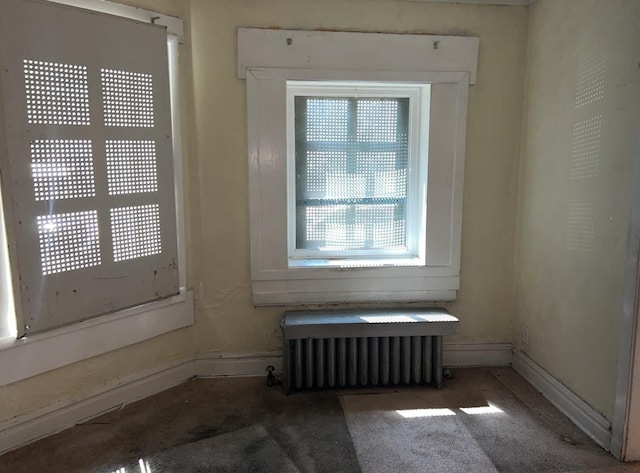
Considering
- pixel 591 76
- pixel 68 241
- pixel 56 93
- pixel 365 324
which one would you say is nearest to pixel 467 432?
pixel 365 324

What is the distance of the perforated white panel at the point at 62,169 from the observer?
6.04ft

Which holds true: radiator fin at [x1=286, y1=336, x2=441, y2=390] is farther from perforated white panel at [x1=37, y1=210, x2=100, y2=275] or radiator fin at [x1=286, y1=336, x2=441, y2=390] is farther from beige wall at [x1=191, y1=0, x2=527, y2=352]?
perforated white panel at [x1=37, y1=210, x2=100, y2=275]

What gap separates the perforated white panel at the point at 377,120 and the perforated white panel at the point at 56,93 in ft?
4.65

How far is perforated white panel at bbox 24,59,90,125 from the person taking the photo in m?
1.79

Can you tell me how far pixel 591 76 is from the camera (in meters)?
2.00

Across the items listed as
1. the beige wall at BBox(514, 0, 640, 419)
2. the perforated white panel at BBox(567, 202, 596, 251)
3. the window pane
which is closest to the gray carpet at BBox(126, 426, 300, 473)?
the window pane

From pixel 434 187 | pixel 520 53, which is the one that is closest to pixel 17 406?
pixel 434 187

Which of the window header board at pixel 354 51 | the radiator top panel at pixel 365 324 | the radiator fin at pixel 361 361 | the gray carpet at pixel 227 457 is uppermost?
the window header board at pixel 354 51

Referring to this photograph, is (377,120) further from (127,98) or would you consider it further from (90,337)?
(90,337)

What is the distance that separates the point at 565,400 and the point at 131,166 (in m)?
2.38

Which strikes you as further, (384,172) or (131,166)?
(384,172)

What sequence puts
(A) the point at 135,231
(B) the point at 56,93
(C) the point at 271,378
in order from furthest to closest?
1. (C) the point at 271,378
2. (A) the point at 135,231
3. (B) the point at 56,93

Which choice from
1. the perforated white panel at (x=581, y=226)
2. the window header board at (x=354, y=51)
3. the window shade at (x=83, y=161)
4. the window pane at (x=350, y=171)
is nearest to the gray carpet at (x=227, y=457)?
the window shade at (x=83, y=161)

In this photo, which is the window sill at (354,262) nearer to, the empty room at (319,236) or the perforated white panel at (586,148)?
the empty room at (319,236)
